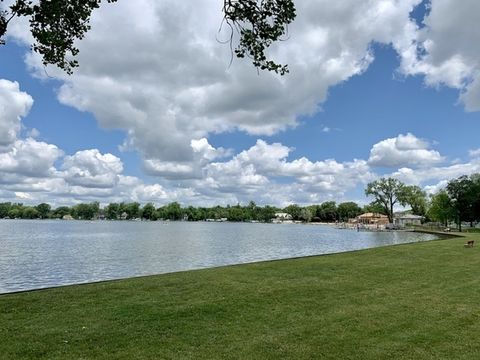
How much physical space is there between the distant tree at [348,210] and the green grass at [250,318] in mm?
184360

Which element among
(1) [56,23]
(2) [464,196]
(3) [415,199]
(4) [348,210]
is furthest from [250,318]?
(4) [348,210]

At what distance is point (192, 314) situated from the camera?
8641mm

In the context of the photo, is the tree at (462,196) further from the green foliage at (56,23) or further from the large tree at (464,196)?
the green foliage at (56,23)

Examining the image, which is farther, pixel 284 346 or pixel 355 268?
pixel 355 268

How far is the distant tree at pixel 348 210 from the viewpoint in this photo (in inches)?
7564

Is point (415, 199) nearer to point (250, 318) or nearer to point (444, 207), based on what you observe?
point (444, 207)

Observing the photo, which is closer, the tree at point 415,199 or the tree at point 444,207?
the tree at point 444,207

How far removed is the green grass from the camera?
6.56 meters

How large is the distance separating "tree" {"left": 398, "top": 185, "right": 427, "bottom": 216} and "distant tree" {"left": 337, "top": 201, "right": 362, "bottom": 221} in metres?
48.8

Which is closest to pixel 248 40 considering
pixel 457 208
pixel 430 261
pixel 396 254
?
pixel 430 261

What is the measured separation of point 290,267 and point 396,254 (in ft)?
25.1

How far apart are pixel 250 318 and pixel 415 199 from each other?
12680 cm

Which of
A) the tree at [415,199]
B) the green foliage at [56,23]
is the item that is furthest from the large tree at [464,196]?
the green foliage at [56,23]

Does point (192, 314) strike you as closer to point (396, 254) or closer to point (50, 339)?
point (50, 339)
